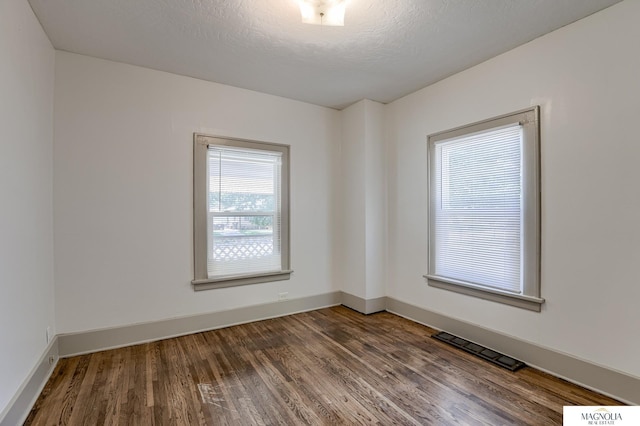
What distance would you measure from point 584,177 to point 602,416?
1619mm

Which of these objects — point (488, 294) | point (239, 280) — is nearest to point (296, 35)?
point (239, 280)

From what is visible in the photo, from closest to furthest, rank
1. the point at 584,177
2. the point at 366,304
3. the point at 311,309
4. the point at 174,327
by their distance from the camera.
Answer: the point at 584,177 → the point at 174,327 → the point at 366,304 → the point at 311,309

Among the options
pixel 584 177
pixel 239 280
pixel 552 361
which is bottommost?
pixel 552 361

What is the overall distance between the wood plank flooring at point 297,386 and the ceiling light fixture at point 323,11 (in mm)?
2653

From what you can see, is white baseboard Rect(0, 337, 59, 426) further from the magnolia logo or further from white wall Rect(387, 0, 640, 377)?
white wall Rect(387, 0, 640, 377)

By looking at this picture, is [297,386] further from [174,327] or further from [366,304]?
[366,304]

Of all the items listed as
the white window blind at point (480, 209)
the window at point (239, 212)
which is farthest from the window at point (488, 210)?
the window at point (239, 212)

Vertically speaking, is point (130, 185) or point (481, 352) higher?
point (130, 185)

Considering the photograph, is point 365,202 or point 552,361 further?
point 365,202

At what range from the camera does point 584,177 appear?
238 cm

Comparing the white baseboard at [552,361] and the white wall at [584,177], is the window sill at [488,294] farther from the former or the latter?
the white baseboard at [552,361]

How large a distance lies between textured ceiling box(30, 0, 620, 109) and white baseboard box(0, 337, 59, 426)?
8.50 ft

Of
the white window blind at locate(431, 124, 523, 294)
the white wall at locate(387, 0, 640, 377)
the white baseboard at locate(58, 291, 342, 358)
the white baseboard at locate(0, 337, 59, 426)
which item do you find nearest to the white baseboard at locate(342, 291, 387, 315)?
the white baseboard at locate(58, 291, 342, 358)

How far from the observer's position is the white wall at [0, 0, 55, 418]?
1.85m
